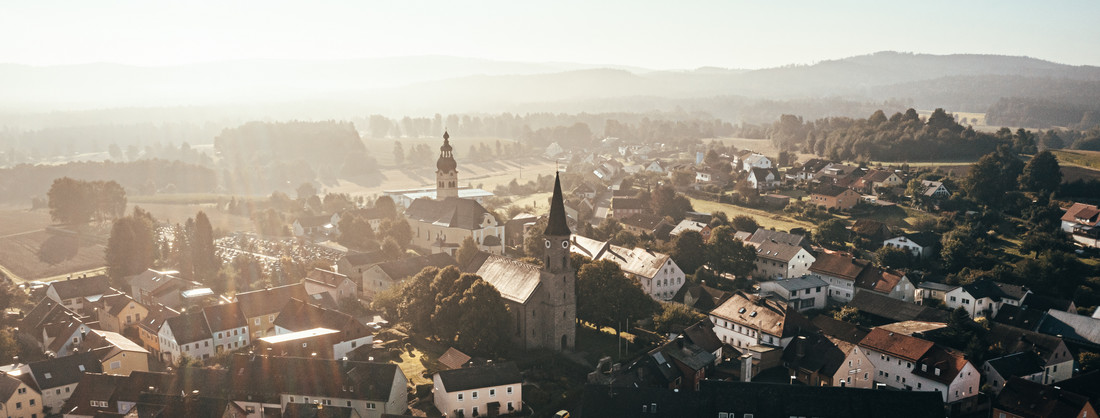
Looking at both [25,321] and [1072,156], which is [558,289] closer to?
[25,321]

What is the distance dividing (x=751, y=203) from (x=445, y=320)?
45.1 m

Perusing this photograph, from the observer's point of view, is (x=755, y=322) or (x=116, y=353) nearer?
(x=116, y=353)

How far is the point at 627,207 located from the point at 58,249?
57199 millimetres

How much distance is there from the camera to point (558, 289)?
3888cm

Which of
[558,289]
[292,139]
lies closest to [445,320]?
[558,289]

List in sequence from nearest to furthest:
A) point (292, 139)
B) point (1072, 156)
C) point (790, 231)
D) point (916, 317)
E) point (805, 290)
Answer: point (916, 317) → point (805, 290) → point (790, 231) → point (1072, 156) → point (292, 139)

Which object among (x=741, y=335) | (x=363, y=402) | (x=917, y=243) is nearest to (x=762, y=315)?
(x=741, y=335)

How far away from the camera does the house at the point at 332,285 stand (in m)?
49.5

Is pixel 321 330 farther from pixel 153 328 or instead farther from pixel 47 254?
pixel 47 254

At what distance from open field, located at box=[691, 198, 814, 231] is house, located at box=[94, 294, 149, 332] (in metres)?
50.4

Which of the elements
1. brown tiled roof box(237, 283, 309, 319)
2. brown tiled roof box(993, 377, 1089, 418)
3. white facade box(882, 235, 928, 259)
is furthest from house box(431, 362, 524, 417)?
white facade box(882, 235, 928, 259)

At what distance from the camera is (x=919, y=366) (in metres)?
36.1

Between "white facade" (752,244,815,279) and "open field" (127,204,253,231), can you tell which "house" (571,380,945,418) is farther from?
"open field" (127,204,253,231)

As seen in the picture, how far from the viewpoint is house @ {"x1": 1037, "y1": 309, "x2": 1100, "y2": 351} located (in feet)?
137
